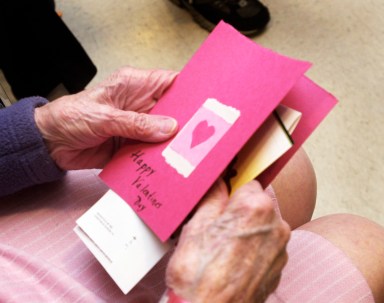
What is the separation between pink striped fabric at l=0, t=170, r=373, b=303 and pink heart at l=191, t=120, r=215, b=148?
0.69 ft

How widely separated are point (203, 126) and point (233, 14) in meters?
1.14

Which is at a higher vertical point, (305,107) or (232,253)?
(305,107)

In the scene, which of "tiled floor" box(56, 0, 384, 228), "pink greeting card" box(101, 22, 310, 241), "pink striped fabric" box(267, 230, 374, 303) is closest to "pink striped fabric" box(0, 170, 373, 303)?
"pink striped fabric" box(267, 230, 374, 303)

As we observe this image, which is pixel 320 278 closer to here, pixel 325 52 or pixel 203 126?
pixel 203 126

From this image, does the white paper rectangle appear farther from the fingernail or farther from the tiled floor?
the tiled floor

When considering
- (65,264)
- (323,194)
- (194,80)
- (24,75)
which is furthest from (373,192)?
(24,75)

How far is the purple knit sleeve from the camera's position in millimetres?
618

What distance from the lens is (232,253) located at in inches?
18.3

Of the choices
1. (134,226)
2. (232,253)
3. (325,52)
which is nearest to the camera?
(232,253)

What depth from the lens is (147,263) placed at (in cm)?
55

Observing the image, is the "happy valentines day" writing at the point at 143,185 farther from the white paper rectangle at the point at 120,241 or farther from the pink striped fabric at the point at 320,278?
the pink striped fabric at the point at 320,278

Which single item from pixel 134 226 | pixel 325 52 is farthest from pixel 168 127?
pixel 325 52

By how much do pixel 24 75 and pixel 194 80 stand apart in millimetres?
810

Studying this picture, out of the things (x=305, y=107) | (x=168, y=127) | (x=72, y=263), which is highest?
(x=305, y=107)
